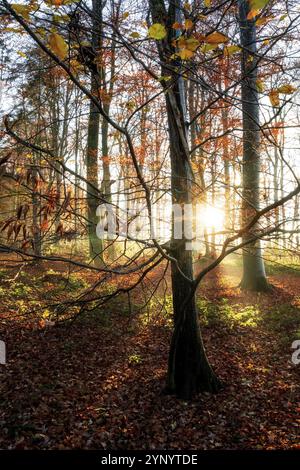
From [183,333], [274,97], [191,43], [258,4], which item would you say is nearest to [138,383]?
[183,333]

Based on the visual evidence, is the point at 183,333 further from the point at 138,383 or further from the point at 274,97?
the point at 274,97

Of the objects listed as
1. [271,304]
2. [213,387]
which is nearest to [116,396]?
[213,387]

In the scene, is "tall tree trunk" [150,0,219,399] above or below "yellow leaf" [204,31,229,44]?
below

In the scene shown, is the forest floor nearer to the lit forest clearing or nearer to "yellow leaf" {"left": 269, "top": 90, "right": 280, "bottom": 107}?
the lit forest clearing

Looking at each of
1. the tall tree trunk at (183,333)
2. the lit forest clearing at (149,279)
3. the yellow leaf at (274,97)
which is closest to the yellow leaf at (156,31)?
the lit forest clearing at (149,279)

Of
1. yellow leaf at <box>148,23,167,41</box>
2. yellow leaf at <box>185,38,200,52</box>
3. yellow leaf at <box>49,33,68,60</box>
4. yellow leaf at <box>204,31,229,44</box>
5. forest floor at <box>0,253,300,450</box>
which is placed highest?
yellow leaf at <box>148,23,167,41</box>

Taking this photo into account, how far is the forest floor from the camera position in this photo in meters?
3.74

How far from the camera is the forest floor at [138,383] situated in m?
3.74

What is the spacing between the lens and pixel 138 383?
4.81m

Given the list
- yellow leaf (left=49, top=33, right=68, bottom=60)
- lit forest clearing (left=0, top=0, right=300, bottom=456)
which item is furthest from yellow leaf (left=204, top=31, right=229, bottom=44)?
yellow leaf (left=49, top=33, right=68, bottom=60)

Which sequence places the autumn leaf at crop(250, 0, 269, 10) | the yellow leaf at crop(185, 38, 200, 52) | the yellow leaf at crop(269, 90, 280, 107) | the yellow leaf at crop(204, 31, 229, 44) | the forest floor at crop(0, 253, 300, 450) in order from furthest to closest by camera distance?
the forest floor at crop(0, 253, 300, 450), the yellow leaf at crop(269, 90, 280, 107), the yellow leaf at crop(185, 38, 200, 52), the yellow leaf at crop(204, 31, 229, 44), the autumn leaf at crop(250, 0, 269, 10)

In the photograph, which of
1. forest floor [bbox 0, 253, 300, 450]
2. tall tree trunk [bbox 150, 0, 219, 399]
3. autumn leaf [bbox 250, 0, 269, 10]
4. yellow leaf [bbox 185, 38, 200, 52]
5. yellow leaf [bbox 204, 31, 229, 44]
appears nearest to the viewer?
autumn leaf [bbox 250, 0, 269, 10]

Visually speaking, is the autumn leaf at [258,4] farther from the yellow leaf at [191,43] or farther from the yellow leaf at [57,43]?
the yellow leaf at [57,43]
